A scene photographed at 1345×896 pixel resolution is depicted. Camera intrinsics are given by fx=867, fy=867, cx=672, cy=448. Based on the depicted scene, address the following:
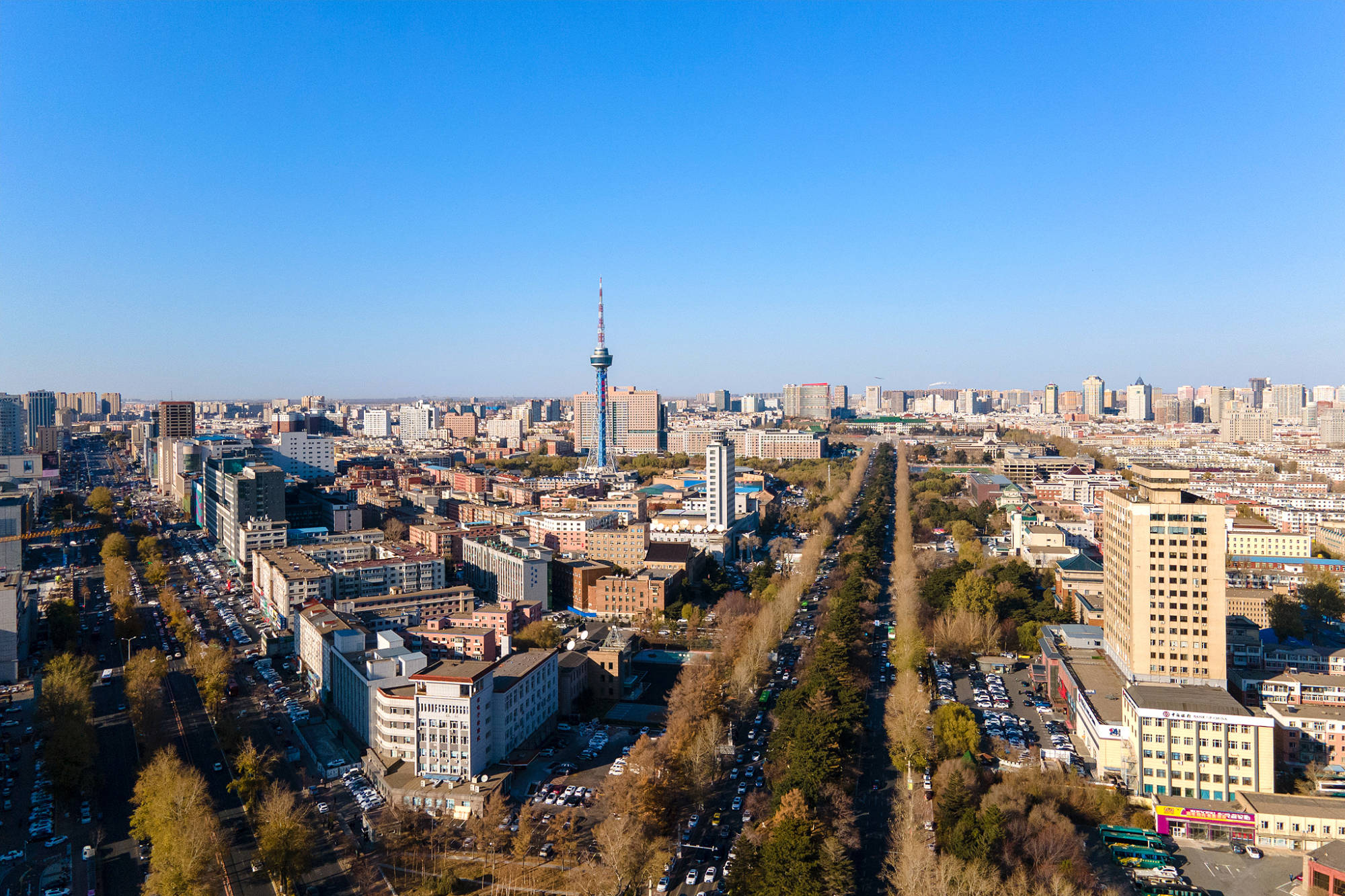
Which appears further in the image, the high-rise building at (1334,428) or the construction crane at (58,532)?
the high-rise building at (1334,428)

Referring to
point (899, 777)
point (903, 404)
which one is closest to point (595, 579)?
point (899, 777)

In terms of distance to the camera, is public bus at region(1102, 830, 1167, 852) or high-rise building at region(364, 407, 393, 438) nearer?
public bus at region(1102, 830, 1167, 852)

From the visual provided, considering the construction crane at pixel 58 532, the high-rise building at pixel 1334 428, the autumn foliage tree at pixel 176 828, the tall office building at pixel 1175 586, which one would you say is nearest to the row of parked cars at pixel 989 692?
the tall office building at pixel 1175 586

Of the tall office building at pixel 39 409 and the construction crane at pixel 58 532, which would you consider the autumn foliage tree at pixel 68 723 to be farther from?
the tall office building at pixel 39 409

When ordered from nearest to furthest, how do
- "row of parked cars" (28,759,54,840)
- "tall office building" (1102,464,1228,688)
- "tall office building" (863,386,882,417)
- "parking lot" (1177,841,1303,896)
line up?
"parking lot" (1177,841,1303,896) → "row of parked cars" (28,759,54,840) → "tall office building" (1102,464,1228,688) → "tall office building" (863,386,882,417)

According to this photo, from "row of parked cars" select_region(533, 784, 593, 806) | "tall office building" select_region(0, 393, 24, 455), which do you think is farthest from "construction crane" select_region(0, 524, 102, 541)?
"row of parked cars" select_region(533, 784, 593, 806)

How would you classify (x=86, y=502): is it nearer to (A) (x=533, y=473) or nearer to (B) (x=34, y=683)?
(A) (x=533, y=473)

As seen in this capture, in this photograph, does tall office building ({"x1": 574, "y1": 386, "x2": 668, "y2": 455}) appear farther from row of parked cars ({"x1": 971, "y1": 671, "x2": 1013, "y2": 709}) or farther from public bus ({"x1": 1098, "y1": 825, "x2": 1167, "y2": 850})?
public bus ({"x1": 1098, "y1": 825, "x2": 1167, "y2": 850})
